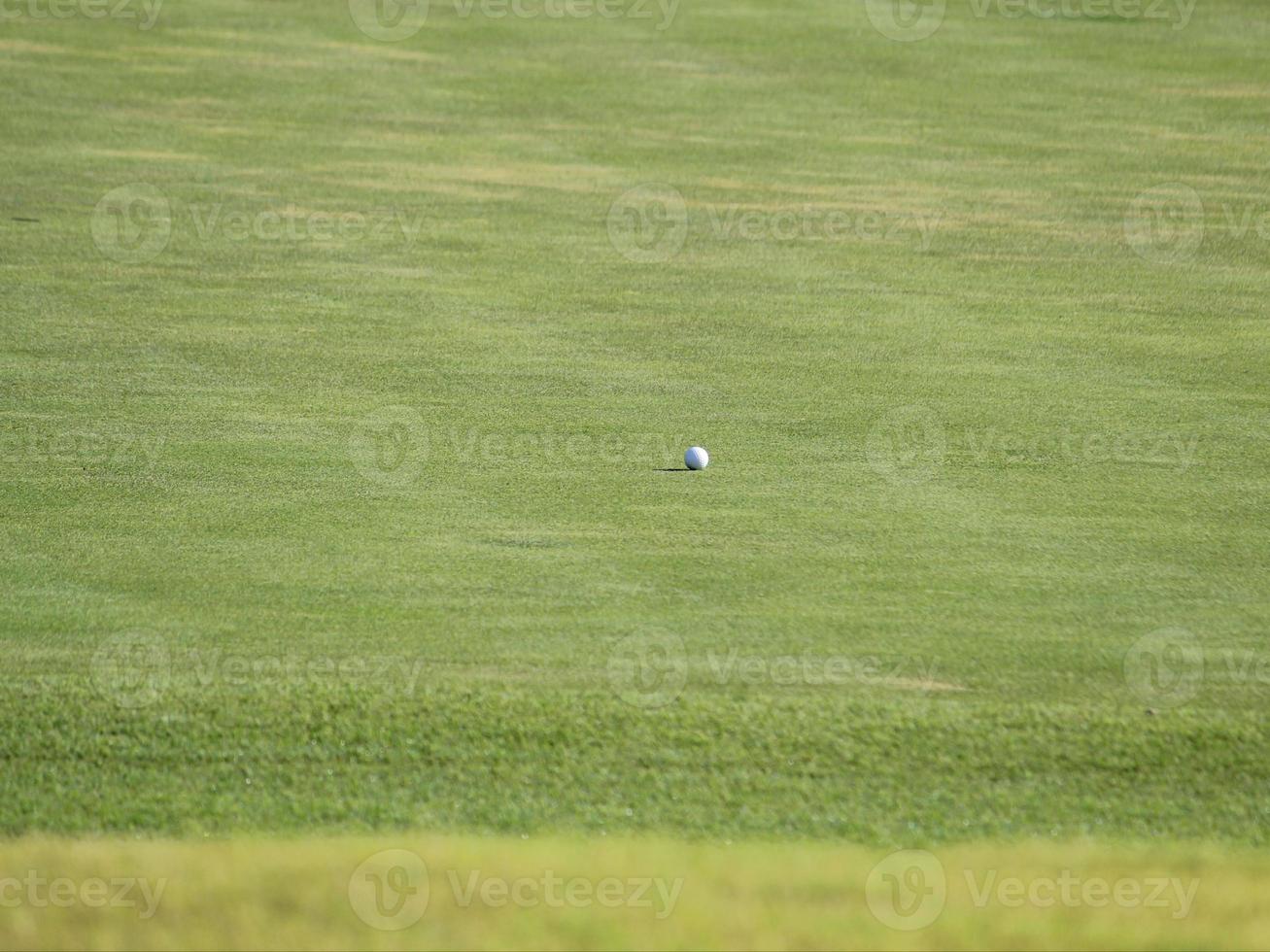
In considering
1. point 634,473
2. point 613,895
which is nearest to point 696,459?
point 634,473

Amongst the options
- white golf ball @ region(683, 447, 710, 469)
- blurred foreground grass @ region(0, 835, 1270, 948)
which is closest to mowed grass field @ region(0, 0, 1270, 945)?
blurred foreground grass @ region(0, 835, 1270, 948)

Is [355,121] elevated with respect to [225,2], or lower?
lower

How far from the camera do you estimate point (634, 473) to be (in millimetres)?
11000

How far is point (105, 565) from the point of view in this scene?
9383mm

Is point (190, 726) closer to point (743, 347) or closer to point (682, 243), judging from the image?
point (743, 347)

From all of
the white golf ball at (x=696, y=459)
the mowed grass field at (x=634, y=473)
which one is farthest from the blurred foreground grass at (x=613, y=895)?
the white golf ball at (x=696, y=459)

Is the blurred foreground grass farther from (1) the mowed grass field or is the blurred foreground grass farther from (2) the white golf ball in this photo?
(2) the white golf ball

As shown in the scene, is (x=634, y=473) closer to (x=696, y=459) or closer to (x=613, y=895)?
(x=696, y=459)

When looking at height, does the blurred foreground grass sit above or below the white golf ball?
below

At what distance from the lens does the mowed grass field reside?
757cm

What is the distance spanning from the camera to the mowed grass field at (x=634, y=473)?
7.57 metres

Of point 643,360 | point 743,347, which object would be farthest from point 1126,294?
point 643,360

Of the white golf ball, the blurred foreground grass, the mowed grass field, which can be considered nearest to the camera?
the blurred foreground grass

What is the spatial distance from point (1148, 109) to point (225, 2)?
15.2 metres
